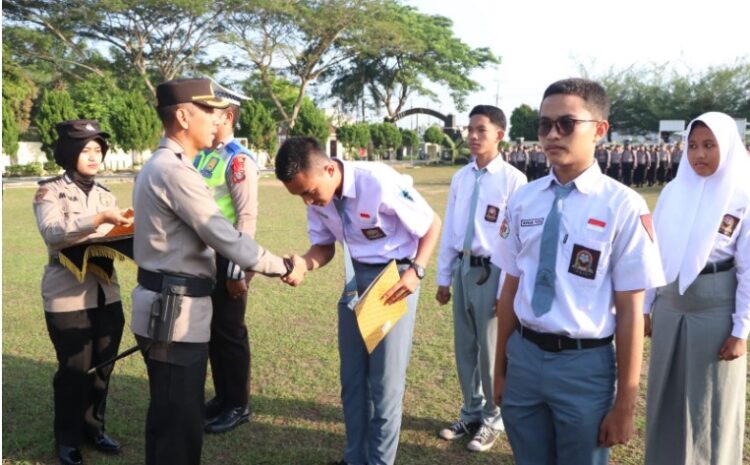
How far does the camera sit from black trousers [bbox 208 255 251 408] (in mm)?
3850

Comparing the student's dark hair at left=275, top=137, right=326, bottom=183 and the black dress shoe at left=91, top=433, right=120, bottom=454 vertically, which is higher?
the student's dark hair at left=275, top=137, right=326, bottom=183

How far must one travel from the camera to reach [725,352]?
2660 millimetres

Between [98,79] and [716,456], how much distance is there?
38711 mm

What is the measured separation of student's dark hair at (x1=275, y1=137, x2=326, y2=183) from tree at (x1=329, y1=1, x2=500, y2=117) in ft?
133

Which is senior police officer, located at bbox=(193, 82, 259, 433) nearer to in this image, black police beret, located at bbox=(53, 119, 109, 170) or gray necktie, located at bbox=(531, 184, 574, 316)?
black police beret, located at bbox=(53, 119, 109, 170)

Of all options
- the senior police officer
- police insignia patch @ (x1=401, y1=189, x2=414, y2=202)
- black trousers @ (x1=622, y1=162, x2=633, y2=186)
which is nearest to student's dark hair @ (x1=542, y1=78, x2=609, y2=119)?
police insignia patch @ (x1=401, y1=189, x2=414, y2=202)

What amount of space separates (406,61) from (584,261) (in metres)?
50.6

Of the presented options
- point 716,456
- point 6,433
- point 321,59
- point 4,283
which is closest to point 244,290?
point 6,433

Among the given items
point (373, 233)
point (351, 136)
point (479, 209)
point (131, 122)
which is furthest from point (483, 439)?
point (351, 136)

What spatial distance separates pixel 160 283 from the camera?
258 cm

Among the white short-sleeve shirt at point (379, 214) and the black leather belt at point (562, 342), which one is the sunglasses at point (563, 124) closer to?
the black leather belt at point (562, 342)

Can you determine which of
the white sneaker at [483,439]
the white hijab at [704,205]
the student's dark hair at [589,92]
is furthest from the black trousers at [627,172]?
the student's dark hair at [589,92]

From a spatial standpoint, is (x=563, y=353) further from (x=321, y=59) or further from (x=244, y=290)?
(x=321, y=59)

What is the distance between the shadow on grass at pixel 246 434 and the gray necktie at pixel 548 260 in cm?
169
